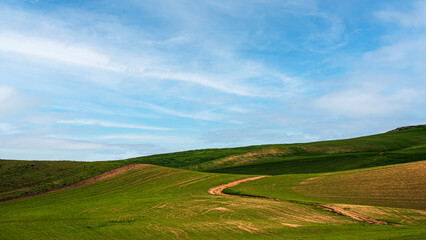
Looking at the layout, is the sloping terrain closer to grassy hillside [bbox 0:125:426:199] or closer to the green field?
the green field

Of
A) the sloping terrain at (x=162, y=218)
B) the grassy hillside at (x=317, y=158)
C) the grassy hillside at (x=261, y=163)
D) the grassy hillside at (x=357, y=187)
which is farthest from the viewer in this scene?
the grassy hillside at (x=317, y=158)

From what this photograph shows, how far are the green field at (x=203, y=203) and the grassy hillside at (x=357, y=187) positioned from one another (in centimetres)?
10

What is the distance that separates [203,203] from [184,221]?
7.67 m

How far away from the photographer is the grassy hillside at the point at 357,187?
3275 centimetres

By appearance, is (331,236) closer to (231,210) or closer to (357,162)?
(231,210)

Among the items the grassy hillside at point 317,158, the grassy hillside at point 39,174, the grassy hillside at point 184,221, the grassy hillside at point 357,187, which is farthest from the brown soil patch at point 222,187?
the grassy hillside at point 39,174

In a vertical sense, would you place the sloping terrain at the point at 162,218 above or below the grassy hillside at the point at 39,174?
below

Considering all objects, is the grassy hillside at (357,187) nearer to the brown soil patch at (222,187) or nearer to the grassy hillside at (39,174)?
the brown soil patch at (222,187)

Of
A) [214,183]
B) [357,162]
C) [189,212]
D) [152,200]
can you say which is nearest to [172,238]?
[189,212]

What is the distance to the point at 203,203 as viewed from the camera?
31.5 meters

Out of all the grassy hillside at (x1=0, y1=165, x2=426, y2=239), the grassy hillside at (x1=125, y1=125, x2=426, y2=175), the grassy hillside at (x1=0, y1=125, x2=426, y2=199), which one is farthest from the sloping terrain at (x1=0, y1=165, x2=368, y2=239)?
the grassy hillside at (x1=125, y1=125, x2=426, y2=175)

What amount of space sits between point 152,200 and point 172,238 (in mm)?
15482

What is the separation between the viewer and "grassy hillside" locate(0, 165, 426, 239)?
20.0 metres

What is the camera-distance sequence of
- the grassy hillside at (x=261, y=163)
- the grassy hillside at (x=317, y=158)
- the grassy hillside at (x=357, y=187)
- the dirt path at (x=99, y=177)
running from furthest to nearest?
the grassy hillside at (x=317, y=158)
the grassy hillside at (x=261, y=163)
the dirt path at (x=99, y=177)
the grassy hillside at (x=357, y=187)
